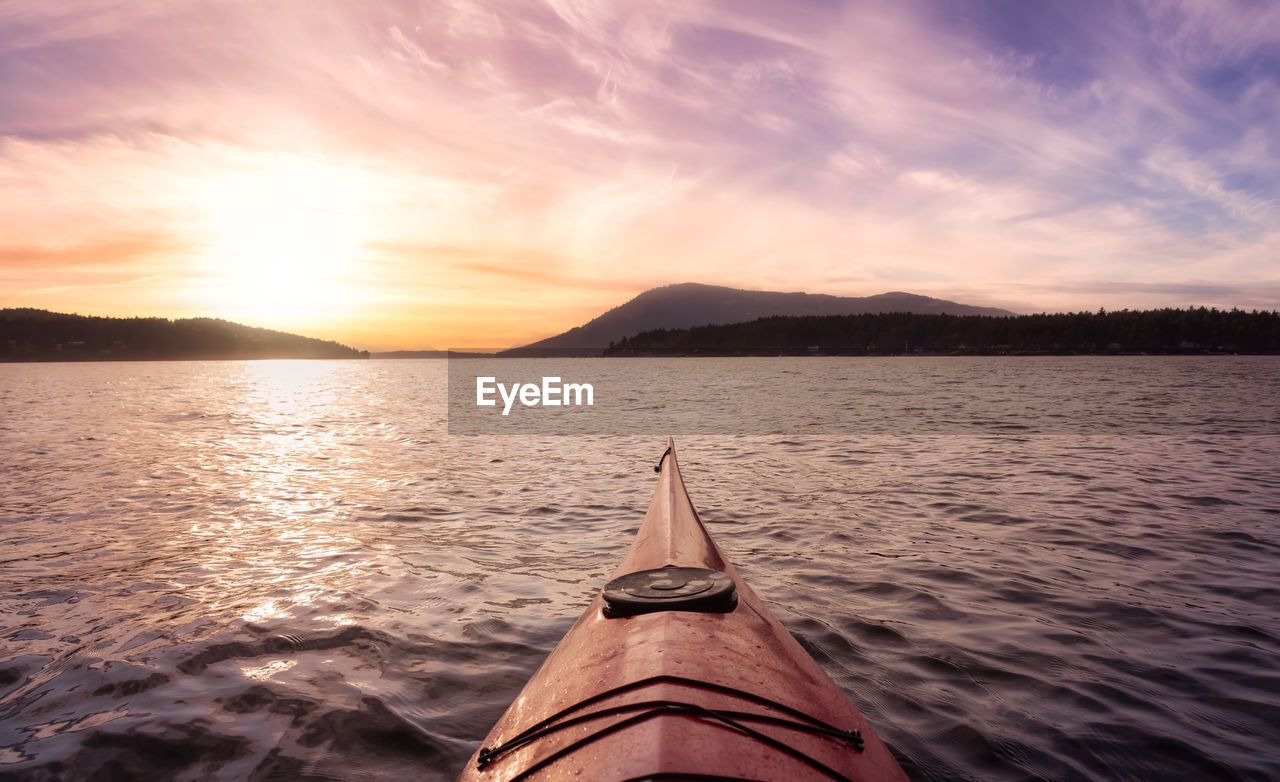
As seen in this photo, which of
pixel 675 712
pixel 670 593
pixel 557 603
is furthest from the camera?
pixel 557 603

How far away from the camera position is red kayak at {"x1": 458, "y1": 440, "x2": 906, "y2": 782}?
8.74 ft

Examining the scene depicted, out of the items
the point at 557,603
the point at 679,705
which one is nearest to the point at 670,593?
the point at 679,705

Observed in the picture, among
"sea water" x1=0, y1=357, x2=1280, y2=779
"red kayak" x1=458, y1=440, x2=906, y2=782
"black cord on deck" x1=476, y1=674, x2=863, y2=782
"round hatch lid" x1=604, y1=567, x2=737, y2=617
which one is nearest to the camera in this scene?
"red kayak" x1=458, y1=440, x2=906, y2=782

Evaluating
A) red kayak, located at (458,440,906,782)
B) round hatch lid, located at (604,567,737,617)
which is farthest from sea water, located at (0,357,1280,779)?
round hatch lid, located at (604,567,737,617)

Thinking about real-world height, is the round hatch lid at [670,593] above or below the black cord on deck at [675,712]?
above

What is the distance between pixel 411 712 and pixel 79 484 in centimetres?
1507

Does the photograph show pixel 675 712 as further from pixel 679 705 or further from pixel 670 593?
pixel 670 593

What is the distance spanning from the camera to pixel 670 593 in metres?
4.17

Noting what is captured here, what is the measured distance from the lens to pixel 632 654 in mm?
3451

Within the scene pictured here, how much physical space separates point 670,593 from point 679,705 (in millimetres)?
1301

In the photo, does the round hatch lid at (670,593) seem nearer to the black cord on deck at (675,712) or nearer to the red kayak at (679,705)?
the red kayak at (679,705)

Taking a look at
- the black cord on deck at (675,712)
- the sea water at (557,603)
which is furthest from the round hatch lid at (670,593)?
the sea water at (557,603)

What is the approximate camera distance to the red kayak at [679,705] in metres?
2.66

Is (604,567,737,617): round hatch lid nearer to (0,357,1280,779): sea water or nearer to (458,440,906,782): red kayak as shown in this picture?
(458,440,906,782): red kayak
